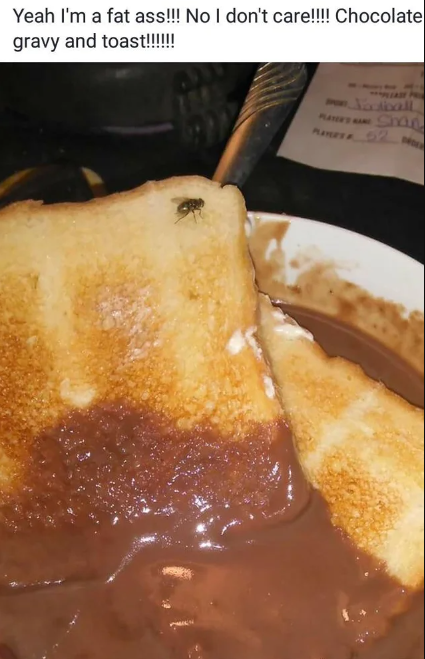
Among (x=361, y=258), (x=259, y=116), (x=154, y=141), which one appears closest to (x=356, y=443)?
(x=361, y=258)

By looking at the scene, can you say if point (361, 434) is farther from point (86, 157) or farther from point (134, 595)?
point (86, 157)

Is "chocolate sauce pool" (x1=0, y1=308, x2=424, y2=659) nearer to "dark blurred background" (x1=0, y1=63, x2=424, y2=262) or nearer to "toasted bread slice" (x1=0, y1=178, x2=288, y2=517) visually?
"toasted bread slice" (x1=0, y1=178, x2=288, y2=517)

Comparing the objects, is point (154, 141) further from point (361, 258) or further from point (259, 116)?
point (361, 258)

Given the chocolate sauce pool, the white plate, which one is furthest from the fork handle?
the chocolate sauce pool

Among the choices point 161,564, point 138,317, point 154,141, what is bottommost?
point 161,564

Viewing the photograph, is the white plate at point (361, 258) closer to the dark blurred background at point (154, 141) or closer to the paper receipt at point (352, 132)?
the dark blurred background at point (154, 141)

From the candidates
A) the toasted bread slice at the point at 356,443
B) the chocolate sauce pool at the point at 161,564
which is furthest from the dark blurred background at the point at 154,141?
the chocolate sauce pool at the point at 161,564
